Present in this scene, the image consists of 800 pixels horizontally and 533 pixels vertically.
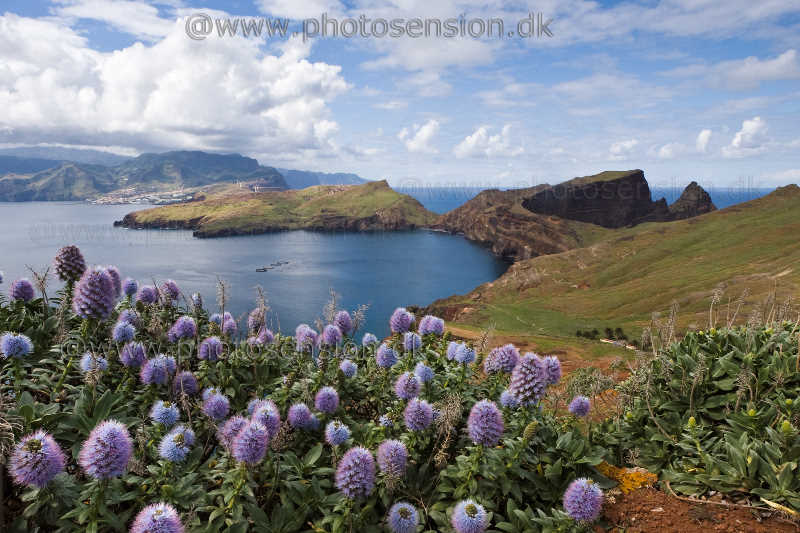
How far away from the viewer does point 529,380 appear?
5.79 m

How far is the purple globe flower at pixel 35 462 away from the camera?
3.76 metres

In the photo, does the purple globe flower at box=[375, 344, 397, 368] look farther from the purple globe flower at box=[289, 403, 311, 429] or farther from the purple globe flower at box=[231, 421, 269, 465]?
the purple globe flower at box=[231, 421, 269, 465]

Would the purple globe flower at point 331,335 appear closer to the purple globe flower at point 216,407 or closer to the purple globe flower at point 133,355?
the purple globe flower at point 216,407

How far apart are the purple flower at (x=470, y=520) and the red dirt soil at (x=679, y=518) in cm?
188

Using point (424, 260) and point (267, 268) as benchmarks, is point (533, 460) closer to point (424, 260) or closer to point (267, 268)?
point (267, 268)

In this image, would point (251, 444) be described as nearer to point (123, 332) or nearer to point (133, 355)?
point (133, 355)

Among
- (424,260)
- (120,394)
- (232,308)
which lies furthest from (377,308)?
(120,394)

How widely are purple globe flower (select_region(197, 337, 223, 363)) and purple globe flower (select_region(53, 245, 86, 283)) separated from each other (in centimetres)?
360

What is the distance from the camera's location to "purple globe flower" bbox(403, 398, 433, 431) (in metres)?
5.24

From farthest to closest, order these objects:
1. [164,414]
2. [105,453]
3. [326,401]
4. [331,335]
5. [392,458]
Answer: [331,335] → [326,401] → [164,414] → [392,458] → [105,453]

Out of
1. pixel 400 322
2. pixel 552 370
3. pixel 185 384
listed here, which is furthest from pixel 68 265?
pixel 552 370

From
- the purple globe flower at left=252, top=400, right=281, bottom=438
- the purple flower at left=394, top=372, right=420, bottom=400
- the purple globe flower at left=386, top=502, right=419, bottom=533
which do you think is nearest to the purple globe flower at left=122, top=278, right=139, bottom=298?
the purple globe flower at left=252, top=400, right=281, bottom=438

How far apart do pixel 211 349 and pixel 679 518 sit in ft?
22.9

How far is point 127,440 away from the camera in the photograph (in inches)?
161
